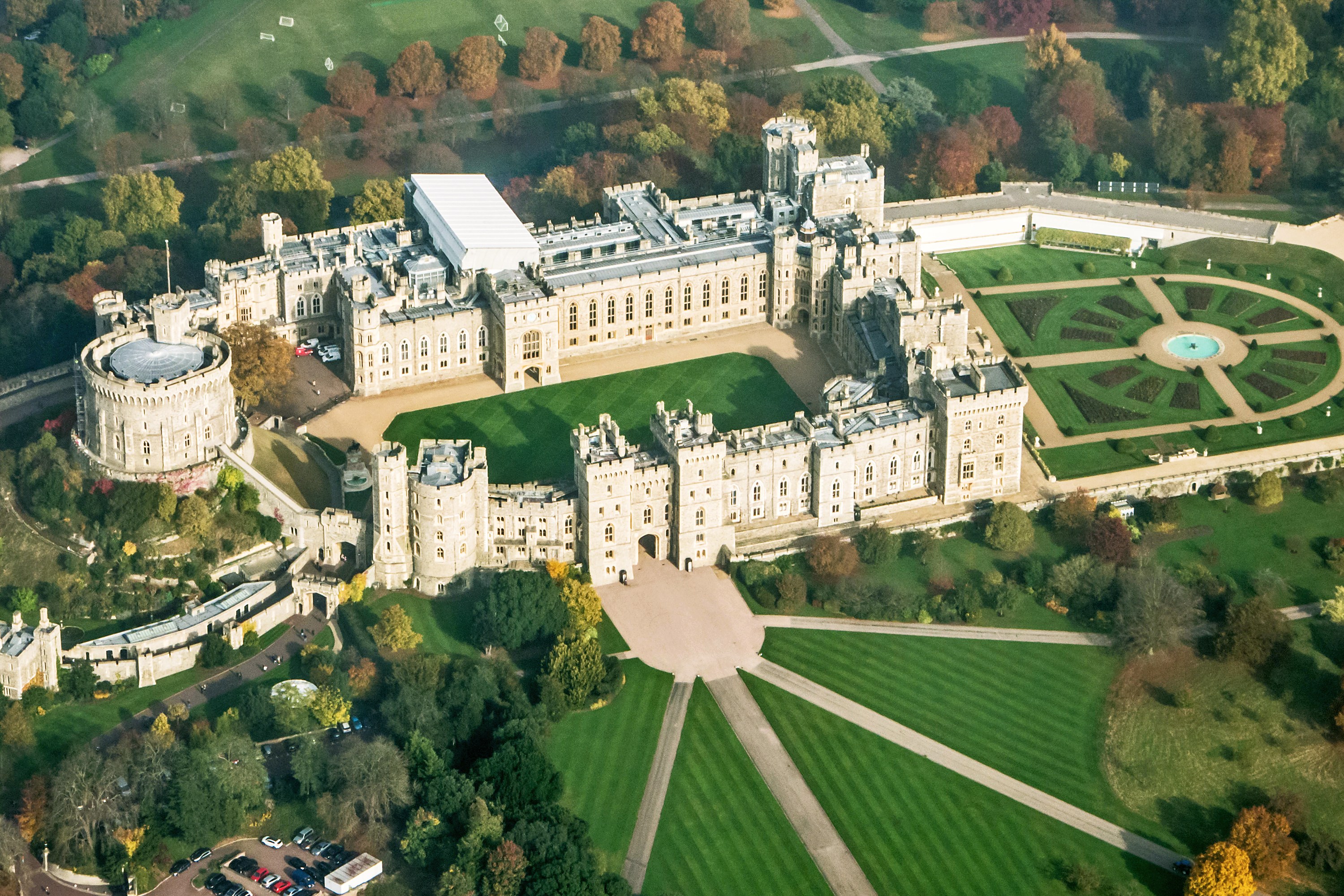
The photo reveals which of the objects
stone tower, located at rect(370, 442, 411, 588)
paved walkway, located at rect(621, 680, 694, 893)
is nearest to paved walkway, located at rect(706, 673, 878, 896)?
paved walkway, located at rect(621, 680, 694, 893)

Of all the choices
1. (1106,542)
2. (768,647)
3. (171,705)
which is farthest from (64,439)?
(1106,542)

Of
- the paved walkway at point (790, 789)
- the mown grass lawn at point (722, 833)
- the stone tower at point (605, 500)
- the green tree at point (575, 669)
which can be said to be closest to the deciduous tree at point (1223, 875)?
the paved walkway at point (790, 789)

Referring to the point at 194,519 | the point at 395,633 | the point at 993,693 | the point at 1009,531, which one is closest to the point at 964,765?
the point at 993,693

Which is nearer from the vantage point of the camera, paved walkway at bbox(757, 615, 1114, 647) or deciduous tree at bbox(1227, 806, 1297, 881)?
deciduous tree at bbox(1227, 806, 1297, 881)

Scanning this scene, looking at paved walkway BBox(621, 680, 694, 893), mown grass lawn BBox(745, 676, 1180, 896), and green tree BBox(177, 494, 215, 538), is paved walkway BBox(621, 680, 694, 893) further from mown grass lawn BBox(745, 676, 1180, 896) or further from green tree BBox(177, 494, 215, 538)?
green tree BBox(177, 494, 215, 538)

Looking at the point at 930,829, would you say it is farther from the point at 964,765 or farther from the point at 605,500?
the point at 605,500

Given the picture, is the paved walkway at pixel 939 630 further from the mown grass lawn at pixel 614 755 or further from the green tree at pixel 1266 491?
the green tree at pixel 1266 491
